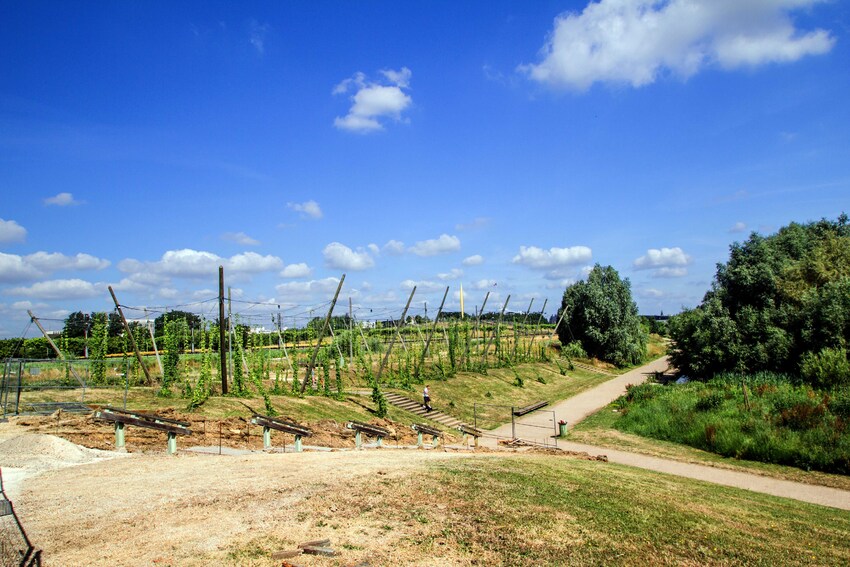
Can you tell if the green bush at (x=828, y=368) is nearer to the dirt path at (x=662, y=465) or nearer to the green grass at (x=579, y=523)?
the dirt path at (x=662, y=465)

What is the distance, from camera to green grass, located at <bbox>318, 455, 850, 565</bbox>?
8281mm

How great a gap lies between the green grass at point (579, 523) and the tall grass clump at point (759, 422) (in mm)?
8166

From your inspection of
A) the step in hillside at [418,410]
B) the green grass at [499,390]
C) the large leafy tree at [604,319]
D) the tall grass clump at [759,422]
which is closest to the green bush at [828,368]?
the tall grass clump at [759,422]

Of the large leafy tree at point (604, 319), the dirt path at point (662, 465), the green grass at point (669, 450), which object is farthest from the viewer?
the large leafy tree at point (604, 319)

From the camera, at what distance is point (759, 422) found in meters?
24.2

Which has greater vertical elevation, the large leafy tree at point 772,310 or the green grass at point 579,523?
the large leafy tree at point 772,310

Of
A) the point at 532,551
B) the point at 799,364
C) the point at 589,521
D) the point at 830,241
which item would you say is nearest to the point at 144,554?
the point at 532,551

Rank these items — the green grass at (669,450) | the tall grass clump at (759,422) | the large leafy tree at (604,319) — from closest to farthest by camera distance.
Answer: the green grass at (669,450) < the tall grass clump at (759,422) < the large leafy tree at (604,319)

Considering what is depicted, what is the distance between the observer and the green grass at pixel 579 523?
27.2 ft

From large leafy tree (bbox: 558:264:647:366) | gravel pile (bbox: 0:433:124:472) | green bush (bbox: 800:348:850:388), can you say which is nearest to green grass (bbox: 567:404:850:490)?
green bush (bbox: 800:348:850:388)

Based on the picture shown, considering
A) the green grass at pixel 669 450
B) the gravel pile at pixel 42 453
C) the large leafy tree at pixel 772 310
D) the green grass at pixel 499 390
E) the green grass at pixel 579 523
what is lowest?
the green grass at pixel 669 450

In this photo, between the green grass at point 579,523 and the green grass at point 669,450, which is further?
the green grass at point 669,450

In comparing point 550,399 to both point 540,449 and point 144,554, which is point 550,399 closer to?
point 540,449

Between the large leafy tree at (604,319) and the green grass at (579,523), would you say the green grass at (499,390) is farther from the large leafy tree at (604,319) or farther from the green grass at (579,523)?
the green grass at (579,523)
